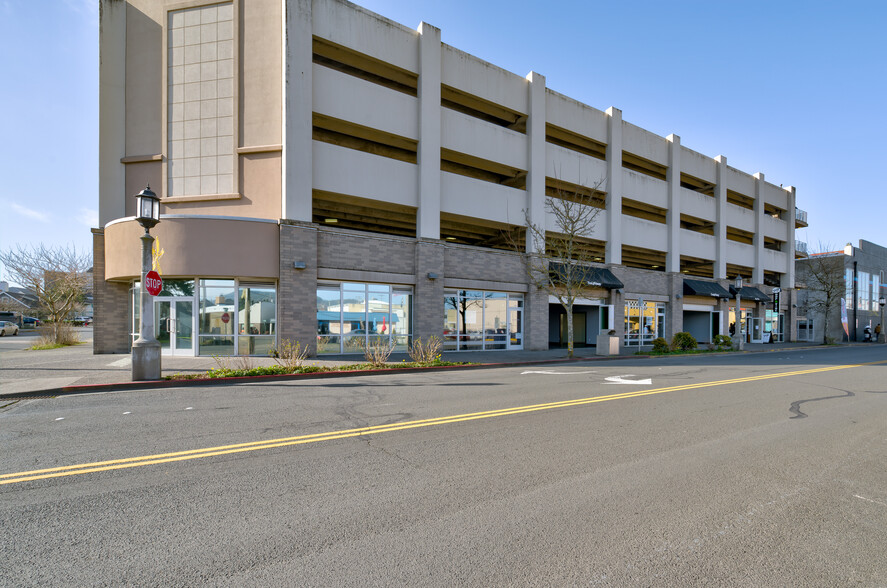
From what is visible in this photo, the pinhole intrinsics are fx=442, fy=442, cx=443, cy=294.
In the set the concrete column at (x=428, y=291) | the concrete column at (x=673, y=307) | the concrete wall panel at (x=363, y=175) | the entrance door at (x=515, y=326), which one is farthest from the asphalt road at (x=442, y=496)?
the concrete column at (x=673, y=307)

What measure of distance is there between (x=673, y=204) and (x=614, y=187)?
6175 millimetres

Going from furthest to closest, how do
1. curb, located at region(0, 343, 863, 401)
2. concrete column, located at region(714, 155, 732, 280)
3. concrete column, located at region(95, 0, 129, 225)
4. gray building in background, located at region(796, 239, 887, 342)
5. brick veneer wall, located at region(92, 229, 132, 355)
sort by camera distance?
gray building in background, located at region(796, 239, 887, 342) → concrete column, located at region(714, 155, 732, 280) → concrete column, located at region(95, 0, 129, 225) → brick veneer wall, located at region(92, 229, 132, 355) → curb, located at region(0, 343, 863, 401)

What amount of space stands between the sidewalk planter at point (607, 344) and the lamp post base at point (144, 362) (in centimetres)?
1836

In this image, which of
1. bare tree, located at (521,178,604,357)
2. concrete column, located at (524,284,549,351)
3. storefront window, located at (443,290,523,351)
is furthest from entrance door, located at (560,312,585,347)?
storefront window, located at (443,290,523,351)

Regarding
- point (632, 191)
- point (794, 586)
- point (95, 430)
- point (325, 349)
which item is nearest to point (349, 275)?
point (325, 349)

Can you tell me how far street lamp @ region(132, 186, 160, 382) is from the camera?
1095 cm

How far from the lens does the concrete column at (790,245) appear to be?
130 feet

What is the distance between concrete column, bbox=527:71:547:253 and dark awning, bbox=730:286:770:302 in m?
19.8

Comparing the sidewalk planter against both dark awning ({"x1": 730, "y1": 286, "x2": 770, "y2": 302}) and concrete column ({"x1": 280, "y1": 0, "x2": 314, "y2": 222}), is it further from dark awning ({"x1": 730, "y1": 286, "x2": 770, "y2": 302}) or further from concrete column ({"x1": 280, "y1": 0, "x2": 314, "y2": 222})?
dark awning ({"x1": 730, "y1": 286, "x2": 770, "y2": 302})

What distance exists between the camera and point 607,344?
21.6 m

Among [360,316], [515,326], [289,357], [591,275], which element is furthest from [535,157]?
[289,357]

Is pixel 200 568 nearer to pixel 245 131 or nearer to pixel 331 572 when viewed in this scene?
pixel 331 572

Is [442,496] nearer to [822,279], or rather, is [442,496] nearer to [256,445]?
[256,445]

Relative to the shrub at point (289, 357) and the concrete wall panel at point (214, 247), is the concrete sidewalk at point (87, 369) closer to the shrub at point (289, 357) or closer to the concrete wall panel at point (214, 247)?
the shrub at point (289, 357)
